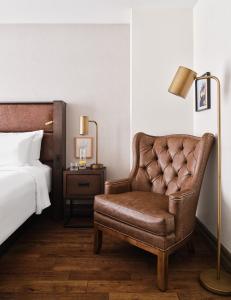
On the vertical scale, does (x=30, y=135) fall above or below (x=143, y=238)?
above

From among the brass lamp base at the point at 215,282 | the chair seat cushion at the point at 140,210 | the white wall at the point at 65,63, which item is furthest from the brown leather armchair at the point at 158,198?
the white wall at the point at 65,63

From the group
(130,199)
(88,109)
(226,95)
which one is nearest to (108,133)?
(88,109)

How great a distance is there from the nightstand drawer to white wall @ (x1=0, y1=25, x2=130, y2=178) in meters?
0.98

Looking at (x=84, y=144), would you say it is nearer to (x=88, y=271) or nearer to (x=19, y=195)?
(x=19, y=195)

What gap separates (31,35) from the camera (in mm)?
3057

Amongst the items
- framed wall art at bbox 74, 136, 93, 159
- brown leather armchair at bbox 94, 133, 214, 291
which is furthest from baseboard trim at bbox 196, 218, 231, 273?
framed wall art at bbox 74, 136, 93, 159

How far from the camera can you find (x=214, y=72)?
2053mm

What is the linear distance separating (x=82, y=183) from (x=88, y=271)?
1.06 meters

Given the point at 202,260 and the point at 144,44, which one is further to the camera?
the point at 144,44

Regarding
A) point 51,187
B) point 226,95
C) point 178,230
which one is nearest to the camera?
point 178,230

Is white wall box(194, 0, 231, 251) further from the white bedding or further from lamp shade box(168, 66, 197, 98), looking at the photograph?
the white bedding

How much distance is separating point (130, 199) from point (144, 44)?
6.09 feet

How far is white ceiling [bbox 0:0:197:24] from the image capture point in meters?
2.58

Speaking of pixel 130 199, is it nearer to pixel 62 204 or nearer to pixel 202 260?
pixel 202 260
